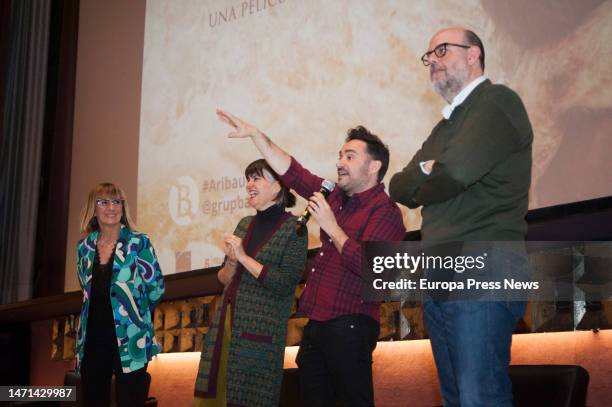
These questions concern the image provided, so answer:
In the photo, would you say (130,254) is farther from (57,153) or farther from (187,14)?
(57,153)

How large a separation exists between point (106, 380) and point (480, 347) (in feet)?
5.71

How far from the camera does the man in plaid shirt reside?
2439mm

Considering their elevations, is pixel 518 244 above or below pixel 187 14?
below

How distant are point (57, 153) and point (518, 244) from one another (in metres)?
5.34

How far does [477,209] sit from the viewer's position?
191 centimetres

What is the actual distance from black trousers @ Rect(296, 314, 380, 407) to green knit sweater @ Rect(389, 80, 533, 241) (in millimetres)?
598

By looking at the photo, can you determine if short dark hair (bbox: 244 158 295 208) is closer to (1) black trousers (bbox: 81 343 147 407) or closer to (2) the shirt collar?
(1) black trousers (bbox: 81 343 147 407)

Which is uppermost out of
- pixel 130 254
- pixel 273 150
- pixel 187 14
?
pixel 187 14

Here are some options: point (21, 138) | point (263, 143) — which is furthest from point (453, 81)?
point (21, 138)

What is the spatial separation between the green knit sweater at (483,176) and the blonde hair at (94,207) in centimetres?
169

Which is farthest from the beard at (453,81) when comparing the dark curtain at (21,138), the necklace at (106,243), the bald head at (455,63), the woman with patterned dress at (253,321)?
the dark curtain at (21,138)

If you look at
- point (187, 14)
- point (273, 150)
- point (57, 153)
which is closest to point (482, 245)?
point (273, 150)

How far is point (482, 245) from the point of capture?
1858 mm

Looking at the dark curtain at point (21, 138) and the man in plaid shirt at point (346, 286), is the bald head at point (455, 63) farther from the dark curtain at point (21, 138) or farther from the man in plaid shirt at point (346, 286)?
the dark curtain at point (21, 138)
